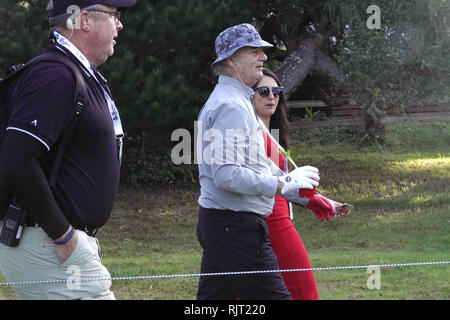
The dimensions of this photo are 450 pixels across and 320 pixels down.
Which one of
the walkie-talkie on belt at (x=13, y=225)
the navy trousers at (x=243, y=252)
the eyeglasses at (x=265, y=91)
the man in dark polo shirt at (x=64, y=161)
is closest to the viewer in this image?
the man in dark polo shirt at (x=64, y=161)

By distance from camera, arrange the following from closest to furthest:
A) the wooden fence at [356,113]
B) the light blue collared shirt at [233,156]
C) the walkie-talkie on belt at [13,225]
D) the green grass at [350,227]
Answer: the walkie-talkie on belt at [13,225], the light blue collared shirt at [233,156], the green grass at [350,227], the wooden fence at [356,113]

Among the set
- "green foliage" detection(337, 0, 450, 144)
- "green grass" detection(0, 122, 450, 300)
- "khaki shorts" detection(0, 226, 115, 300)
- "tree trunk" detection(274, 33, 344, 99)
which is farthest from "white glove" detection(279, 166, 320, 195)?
"tree trunk" detection(274, 33, 344, 99)

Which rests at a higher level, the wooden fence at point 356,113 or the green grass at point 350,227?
the wooden fence at point 356,113

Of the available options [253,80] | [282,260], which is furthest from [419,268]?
→ [253,80]

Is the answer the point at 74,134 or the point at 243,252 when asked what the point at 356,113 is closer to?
the point at 243,252

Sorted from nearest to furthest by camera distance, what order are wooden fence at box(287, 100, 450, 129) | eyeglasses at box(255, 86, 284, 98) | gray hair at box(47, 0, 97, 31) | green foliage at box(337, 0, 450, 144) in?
gray hair at box(47, 0, 97, 31), eyeglasses at box(255, 86, 284, 98), green foliage at box(337, 0, 450, 144), wooden fence at box(287, 100, 450, 129)

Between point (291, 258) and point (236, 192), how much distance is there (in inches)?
32.7

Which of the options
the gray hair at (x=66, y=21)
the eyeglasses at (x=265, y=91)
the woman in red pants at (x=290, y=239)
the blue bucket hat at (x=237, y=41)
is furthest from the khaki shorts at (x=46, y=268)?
the eyeglasses at (x=265, y=91)

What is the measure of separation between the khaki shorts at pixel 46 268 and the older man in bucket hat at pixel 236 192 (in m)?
0.93

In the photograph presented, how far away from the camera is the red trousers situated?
167 inches

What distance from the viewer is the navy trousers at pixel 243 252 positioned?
12.1 feet

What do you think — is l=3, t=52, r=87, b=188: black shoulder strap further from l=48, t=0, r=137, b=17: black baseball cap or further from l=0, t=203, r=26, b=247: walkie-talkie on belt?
l=48, t=0, r=137, b=17: black baseball cap

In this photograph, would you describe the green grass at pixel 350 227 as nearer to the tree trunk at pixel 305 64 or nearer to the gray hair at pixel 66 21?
the tree trunk at pixel 305 64
